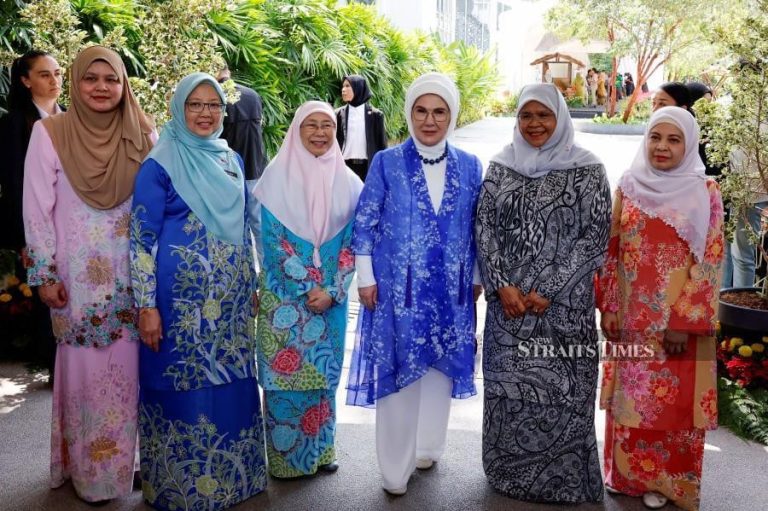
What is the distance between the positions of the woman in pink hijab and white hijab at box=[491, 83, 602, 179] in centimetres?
63

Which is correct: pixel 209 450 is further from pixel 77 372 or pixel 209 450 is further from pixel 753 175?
pixel 753 175

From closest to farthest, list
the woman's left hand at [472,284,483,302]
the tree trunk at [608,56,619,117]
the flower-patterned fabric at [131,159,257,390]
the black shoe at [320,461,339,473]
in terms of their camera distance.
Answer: the flower-patterned fabric at [131,159,257,390] → the woman's left hand at [472,284,483,302] → the black shoe at [320,461,339,473] → the tree trunk at [608,56,619,117]

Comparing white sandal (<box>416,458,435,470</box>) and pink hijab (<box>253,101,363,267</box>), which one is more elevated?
pink hijab (<box>253,101,363,267</box>)

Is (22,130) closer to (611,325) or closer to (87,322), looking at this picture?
(87,322)

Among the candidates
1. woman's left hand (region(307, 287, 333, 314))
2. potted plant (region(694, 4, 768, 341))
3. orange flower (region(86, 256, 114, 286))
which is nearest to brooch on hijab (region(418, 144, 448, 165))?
woman's left hand (region(307, 287, 333, 314))

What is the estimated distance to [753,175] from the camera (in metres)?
4.00

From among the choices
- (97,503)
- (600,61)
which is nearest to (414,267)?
(97,503)

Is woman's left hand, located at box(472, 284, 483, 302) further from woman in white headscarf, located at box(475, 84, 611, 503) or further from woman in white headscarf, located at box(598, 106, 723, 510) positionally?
woman in white headscarf, located at box(598, 106, 723, 510)

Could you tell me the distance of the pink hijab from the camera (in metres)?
2.69

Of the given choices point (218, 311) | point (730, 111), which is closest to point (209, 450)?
point (218, 311)

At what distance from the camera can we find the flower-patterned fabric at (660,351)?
8.50 ft

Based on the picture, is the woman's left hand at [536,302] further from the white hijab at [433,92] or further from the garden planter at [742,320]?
the garden planter at [742,320]

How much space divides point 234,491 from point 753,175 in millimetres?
3040

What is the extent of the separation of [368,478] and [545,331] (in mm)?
894
